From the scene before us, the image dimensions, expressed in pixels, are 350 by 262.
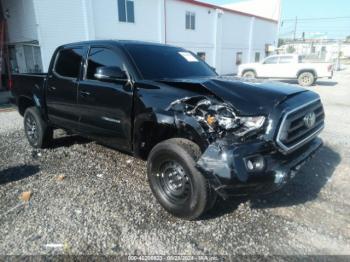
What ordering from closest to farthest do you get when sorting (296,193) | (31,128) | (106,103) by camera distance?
1. (296,193)
2. (106,103)
3. (31,128)

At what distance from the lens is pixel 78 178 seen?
4.38 meters

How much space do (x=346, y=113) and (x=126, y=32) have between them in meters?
13.1

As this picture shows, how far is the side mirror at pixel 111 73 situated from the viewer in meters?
3.61

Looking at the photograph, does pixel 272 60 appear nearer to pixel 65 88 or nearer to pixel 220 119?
pixel 65 88

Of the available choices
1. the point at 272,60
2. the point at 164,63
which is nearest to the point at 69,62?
the point at 164,63

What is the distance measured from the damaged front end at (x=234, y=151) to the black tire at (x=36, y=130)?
3402mm

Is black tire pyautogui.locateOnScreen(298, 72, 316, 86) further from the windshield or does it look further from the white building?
the windshield

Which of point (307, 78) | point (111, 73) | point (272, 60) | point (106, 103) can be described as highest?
point (111, 73)

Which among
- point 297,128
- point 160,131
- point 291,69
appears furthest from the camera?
point 291,69

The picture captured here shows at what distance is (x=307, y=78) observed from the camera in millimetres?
17047

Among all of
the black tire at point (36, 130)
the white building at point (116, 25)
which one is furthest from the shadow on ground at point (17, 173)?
the white building at point (116, 25)

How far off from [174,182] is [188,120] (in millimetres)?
788

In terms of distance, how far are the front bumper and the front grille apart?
0.14m

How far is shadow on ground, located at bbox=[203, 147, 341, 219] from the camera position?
3533mm
